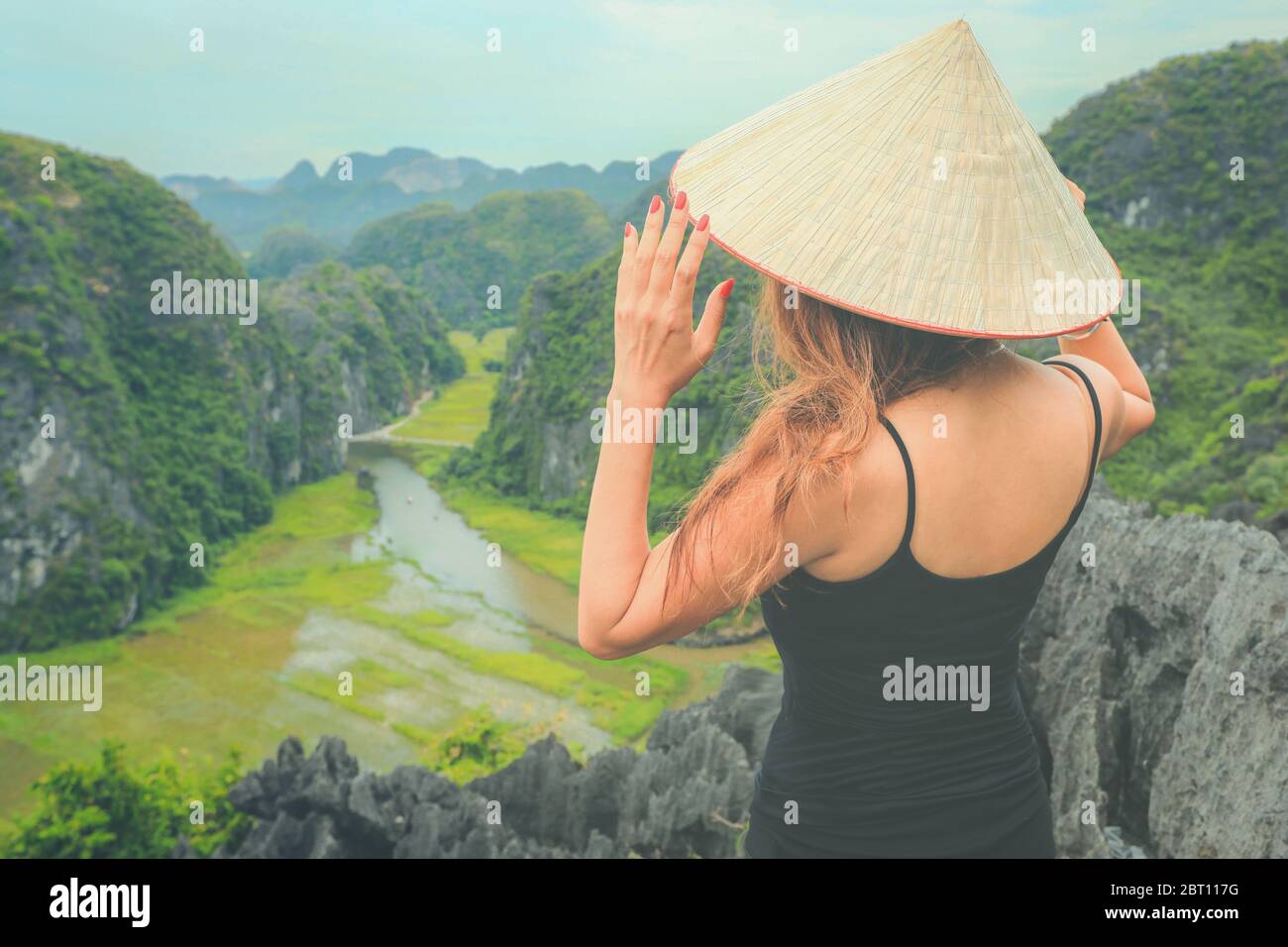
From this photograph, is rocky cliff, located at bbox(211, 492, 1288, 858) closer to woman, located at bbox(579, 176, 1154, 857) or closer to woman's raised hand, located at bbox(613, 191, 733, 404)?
woman, located at bbox(579, 176, 1154, 857)

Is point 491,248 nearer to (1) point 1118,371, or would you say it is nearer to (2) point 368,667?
(2) point 368,667

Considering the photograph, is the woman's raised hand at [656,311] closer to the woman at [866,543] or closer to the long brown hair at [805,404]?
the woman at [866,543]

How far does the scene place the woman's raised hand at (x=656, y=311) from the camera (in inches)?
52.3

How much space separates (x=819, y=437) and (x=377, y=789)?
849 centimetres

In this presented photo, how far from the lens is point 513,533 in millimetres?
31547

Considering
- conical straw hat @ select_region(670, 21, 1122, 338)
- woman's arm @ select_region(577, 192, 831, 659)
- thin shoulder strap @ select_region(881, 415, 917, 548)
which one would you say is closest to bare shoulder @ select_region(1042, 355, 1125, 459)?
conical straw hat @ select_region(670, 21, 1122, 338)

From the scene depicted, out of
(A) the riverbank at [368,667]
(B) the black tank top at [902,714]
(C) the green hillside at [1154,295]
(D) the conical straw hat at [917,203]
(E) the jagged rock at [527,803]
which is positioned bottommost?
(A) the riverbank at [368,667]

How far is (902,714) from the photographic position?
4.90ft

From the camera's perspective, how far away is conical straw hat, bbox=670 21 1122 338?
1.36 m

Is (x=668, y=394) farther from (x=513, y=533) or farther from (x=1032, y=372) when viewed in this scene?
(x=513, y=533)

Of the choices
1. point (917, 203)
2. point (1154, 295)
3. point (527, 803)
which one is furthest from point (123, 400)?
point (917, 203)

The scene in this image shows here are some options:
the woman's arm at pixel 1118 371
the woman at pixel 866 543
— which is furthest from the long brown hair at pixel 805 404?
the woman's arm at pixel 1118 371
